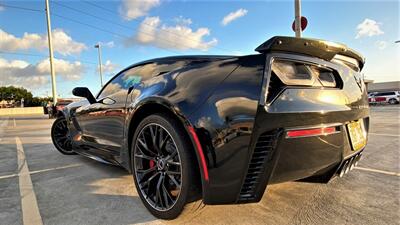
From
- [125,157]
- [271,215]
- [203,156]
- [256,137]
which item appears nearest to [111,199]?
[125,157]

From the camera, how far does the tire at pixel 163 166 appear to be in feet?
5.98

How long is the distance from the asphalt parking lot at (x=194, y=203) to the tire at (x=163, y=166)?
104 millimetres

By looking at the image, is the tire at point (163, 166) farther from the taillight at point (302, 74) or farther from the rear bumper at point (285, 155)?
the taillight at point (302, 74)

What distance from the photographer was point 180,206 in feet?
6.13

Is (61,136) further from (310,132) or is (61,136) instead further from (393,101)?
(393,101)

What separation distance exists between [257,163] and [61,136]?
13.9 feet

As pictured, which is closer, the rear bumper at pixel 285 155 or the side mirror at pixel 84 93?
the rear bumper at pixel 285 155

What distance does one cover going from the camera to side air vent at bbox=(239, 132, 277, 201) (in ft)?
5.27

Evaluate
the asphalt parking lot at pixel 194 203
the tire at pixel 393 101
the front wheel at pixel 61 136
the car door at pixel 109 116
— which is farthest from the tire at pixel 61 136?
the tire at pixel 393 101

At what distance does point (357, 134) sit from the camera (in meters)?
2.10

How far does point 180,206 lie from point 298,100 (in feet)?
3.42

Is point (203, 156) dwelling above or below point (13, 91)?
below

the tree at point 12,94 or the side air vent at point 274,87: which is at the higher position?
the tree at point 12,94

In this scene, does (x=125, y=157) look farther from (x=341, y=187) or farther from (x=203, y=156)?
(x=341, y=187)
